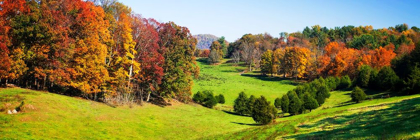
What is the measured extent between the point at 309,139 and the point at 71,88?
3136 cm

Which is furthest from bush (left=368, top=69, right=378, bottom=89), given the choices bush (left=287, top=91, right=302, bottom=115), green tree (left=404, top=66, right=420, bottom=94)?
bush (left=287, top=91, right=302, bottom=115)

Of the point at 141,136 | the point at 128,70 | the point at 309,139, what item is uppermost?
the point at 128,70

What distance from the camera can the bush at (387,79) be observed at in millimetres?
51356

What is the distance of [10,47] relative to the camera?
2975cm

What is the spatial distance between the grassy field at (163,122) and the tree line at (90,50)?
10.4 ft

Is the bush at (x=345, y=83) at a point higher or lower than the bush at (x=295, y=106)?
higher

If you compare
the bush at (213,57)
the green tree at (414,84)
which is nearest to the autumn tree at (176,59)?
the green tree at (414,84)

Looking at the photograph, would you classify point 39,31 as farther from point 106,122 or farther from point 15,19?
point 106,122

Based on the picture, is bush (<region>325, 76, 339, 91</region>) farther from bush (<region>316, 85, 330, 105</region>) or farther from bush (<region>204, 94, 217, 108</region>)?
bush (<region>204, 94, 217, 108</region>)

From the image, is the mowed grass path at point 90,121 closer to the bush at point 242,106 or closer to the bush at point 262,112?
Result: the bush at point 262,112

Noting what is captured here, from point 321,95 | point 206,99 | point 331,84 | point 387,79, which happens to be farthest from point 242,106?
point 387,79

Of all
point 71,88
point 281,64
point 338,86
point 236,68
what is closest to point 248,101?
point 71,88

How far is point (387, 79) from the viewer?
2100 inches

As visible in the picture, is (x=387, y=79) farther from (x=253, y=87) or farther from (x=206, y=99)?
(x=206, y=99)
